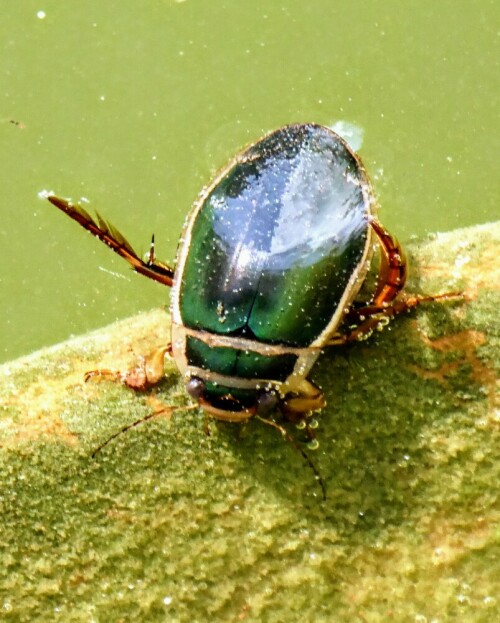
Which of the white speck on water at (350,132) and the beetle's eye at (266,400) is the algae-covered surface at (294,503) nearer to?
the beetle's eye at (266,400)

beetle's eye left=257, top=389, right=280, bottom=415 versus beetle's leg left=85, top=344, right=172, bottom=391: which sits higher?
beetle's eye left=257, top=389, right=280, bottom=415

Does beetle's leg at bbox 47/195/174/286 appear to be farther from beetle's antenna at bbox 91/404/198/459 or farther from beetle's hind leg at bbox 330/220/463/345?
beetle's hind leg at bbox 330/220/463/345

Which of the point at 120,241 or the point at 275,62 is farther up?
the point at 275,62

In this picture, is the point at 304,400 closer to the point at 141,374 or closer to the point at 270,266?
the point at 270,266

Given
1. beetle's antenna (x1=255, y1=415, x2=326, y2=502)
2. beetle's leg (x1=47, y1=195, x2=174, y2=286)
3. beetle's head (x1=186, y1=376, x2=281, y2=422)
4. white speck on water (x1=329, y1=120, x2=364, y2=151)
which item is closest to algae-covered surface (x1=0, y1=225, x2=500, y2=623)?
beetle's antenna (x1=255, y1=415, x2=326, y2=502)

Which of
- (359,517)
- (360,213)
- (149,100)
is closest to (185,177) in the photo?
(149,100)

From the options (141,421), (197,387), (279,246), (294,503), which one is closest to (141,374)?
(141,421)

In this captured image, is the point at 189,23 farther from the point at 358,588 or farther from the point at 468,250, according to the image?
the point at 358,588
